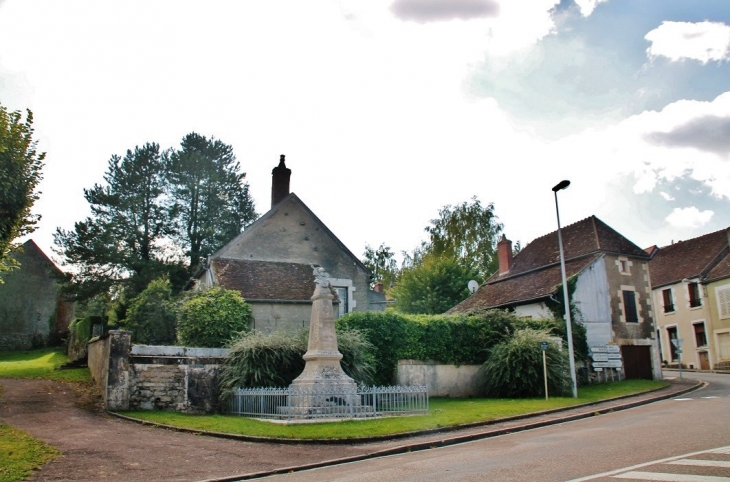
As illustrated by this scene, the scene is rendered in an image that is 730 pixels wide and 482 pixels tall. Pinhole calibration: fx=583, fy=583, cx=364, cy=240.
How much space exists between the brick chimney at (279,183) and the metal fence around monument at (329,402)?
54.0 feet

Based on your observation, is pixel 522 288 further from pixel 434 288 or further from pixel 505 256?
pixel 434 288

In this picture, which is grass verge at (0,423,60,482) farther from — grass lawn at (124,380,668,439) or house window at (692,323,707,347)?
house window at (692,323,707,347)

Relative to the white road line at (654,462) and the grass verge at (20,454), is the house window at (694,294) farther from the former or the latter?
the grass verge at (20,454)

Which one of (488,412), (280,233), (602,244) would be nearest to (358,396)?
(488,412)

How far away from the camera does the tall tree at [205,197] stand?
41.2 metres

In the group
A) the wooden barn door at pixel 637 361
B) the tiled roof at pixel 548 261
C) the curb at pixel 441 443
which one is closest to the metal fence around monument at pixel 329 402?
the curb at pixel 441 443

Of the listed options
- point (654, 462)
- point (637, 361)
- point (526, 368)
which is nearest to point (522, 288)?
point (637, 361)

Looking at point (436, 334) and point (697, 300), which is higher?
point (697, 300)

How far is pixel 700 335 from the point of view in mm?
36406

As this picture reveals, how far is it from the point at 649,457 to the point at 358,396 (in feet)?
27.9

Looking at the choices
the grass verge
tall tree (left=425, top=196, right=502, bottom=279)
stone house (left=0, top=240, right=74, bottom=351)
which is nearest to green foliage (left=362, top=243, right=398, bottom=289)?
tall tree (left=425, top=196, right=502, bottom=279)

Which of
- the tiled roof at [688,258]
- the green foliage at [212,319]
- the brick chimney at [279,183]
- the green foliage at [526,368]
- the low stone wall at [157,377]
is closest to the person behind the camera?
the low stone wall at [157,377]

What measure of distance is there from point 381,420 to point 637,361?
17.4 meters

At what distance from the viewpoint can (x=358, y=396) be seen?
16.1m
